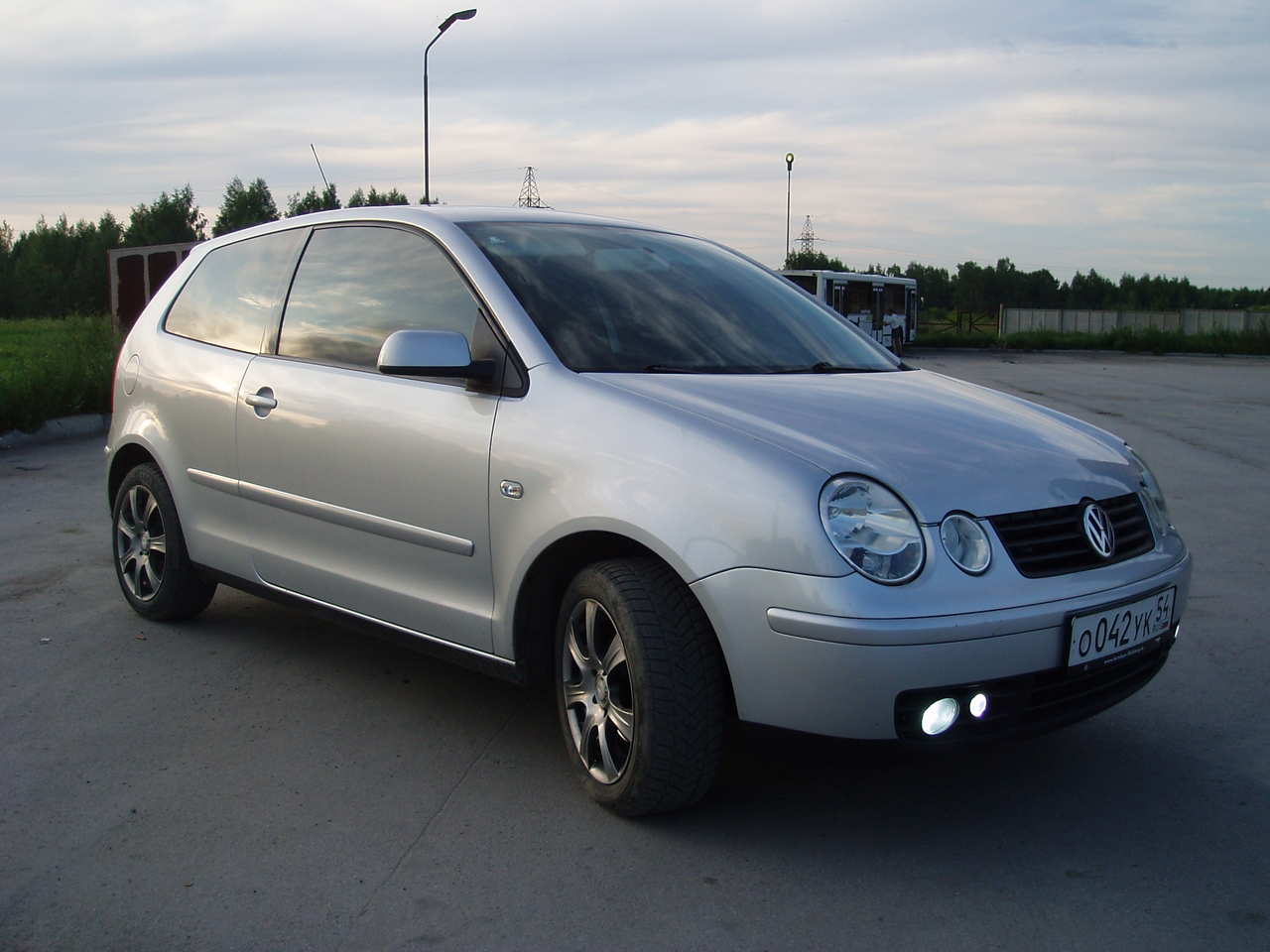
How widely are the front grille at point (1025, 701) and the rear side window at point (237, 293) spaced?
2.80 m

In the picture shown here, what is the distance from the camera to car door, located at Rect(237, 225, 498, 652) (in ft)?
11.9

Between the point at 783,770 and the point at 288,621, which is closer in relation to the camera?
the point at 783,770

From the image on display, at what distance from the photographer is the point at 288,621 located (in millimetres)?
5355

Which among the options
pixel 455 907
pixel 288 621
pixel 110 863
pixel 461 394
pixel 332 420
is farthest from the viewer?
pixel 288 621

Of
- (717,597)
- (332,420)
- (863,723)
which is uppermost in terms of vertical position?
(332,420)

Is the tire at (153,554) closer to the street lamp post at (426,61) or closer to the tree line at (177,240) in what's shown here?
the street lamp post at (426,61)

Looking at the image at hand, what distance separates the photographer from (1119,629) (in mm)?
3166

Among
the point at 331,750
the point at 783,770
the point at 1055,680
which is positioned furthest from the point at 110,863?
the point at 1055,680

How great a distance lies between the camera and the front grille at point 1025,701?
9.43ft

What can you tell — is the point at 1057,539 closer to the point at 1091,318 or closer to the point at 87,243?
the point at 1091,318

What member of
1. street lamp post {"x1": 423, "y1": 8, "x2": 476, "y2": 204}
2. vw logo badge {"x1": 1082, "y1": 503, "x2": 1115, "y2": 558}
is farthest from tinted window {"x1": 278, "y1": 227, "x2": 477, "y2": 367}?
street lamp post {"x1": 423, "y1": 8, "x2": 476, "y2": 204}

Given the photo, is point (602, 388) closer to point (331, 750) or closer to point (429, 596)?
point (429, 596)

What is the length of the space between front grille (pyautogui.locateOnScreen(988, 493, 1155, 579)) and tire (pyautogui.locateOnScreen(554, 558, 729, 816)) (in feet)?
2.49

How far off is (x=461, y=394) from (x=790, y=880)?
164cm
